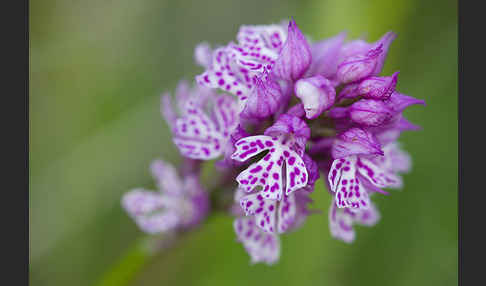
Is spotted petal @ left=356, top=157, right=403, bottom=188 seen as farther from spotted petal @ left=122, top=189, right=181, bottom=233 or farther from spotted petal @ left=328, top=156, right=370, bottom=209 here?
spotted petal @ left=122, top=189, right=181, bottom=233

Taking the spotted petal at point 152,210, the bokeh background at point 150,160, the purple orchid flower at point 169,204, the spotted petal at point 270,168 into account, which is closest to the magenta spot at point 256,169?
the spotted petal at point 270,168

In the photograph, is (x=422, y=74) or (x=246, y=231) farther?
(x=422, y=74)

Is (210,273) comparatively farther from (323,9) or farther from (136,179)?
(323,9)

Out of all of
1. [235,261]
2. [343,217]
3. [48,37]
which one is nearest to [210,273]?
[235,261]

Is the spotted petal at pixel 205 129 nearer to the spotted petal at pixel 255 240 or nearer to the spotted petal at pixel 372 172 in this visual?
the spotted petal at pixel 255 240

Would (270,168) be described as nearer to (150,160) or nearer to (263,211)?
(263,211)

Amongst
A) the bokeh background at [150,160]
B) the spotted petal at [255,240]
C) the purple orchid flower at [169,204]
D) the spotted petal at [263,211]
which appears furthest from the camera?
the bokeh background at [150,160]
